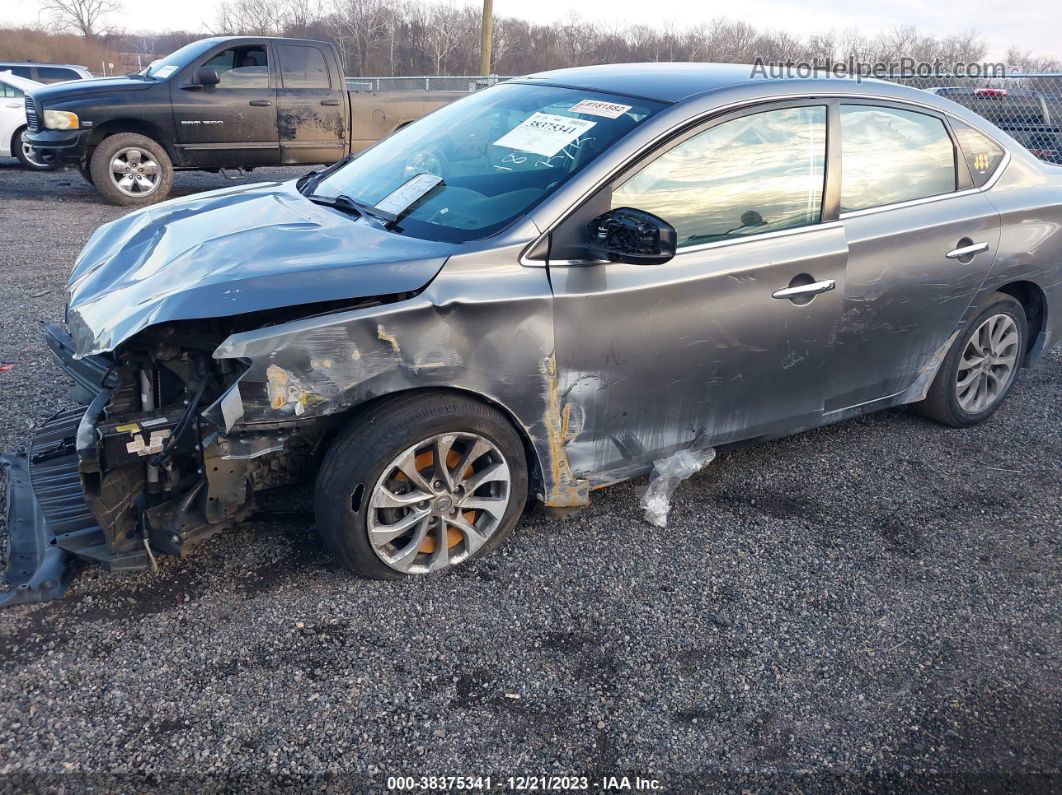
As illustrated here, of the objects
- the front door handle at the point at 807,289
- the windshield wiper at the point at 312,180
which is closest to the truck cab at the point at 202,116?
the windshield wiper at the point at 312,180

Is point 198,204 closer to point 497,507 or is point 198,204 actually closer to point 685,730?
point 497,507

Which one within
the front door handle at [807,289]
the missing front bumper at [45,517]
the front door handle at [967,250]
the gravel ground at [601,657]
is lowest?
the gravel ground at [601,657]

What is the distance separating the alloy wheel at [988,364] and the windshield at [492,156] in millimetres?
2344

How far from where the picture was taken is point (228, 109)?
10.3 m

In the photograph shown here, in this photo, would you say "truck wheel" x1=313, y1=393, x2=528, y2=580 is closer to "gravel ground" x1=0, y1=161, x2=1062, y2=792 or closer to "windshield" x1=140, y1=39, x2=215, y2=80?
"gravel ground" x1=0, y1=161, x2=1062, y2=792

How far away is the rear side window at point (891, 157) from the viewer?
3773 mm

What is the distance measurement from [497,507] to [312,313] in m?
1.01

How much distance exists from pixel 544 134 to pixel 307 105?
8176mm

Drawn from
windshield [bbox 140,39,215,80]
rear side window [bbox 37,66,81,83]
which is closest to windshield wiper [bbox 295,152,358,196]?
windshield [bbox 140,39,215,80]

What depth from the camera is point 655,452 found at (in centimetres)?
352

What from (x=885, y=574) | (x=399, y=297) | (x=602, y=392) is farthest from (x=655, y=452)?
(x=399, y=297)

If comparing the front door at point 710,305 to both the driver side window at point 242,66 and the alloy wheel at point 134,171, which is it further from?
the alloy wheel at point 134,171

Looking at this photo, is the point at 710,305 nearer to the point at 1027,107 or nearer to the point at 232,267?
the point at 232,267

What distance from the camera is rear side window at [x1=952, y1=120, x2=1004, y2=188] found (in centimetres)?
422
